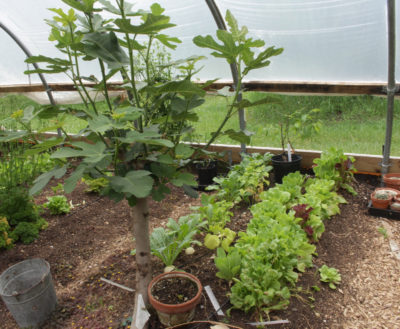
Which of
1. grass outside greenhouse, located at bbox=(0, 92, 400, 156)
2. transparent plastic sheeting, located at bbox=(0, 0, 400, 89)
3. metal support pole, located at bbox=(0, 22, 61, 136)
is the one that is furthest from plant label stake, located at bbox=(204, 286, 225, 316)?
metal support pole, located at bbox=(0, 22, 61, 136)

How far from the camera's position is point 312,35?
262cm

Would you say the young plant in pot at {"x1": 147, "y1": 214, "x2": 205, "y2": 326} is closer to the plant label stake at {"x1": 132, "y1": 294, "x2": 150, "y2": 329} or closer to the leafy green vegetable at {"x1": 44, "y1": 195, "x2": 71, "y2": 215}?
the plant label stake at {"x1": 132, "y1": 294, "x2": 150, "y2": 329}

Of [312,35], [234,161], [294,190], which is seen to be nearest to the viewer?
[294,190]

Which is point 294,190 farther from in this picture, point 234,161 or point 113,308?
point 113,308

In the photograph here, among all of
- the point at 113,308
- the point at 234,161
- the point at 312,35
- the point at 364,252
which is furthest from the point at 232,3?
the point at 113,308

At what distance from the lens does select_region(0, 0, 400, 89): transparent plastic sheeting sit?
2436 mm

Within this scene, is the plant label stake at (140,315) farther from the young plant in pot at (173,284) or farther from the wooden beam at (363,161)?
the wooden beam at (363,161)

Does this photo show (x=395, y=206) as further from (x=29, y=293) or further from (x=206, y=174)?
(x=29, y=293)

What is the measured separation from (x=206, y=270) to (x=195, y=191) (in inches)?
27.6

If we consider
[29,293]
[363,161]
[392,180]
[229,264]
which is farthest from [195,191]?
→ [363,161]

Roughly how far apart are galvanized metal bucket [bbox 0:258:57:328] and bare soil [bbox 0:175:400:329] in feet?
0.27

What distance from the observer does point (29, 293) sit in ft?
5.09

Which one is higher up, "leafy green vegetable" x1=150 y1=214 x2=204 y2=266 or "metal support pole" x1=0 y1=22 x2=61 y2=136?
"metal support pole" x1=0 y1=22 x2=61 y2=136

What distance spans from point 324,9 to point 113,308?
244 cm
